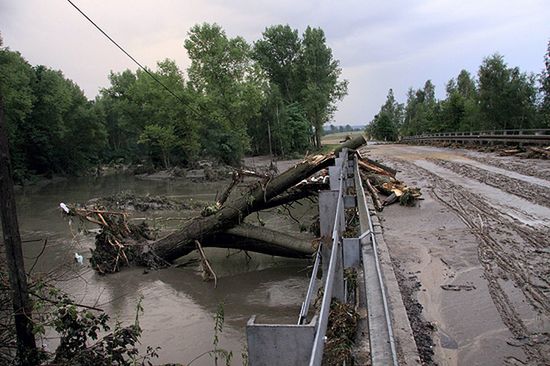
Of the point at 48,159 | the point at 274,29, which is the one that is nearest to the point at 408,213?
the point at 48,159

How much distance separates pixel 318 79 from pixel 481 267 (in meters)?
64.0

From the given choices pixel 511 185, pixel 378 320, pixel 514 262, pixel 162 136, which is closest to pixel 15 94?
pixel 162 136

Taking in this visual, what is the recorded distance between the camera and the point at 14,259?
4.90m

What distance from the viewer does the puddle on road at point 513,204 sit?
7781mm

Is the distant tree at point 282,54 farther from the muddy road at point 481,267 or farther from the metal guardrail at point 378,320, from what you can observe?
the metal guardrail at point 378,320

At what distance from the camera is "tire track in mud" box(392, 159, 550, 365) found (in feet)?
12.4

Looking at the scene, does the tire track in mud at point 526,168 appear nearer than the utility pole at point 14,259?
No

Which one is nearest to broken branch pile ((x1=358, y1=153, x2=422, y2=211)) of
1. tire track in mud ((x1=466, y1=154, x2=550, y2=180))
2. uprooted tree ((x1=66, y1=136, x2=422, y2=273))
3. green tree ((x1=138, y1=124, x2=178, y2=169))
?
uprooted tree ((x1=66, y1=136, x2=422, y2=273))

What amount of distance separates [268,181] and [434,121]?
2246 inches

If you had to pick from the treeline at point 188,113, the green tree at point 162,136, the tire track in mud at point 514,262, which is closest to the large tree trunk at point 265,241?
the tire track in mud at point 514,262

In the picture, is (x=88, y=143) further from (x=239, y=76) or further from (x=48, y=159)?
(x=239, y=76)

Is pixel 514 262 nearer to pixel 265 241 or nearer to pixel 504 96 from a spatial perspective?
pixel 265 241

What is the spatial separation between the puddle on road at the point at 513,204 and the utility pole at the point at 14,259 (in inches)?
304

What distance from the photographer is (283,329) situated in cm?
229
